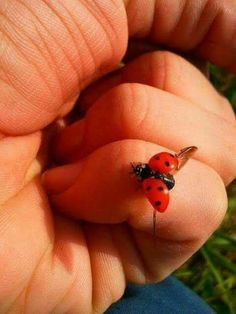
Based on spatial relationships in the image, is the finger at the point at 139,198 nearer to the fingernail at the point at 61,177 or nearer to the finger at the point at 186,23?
the fingernail at the point at 61,177

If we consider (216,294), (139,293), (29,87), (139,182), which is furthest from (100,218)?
(216,294)

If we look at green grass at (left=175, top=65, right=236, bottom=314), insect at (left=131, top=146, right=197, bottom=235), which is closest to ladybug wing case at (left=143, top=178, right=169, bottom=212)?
insect at (left=131, top=146, right=197, bottom=235)

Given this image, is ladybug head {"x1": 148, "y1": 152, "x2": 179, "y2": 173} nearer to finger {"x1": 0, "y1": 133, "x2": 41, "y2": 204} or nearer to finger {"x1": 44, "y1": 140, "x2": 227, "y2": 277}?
finger {"x1": 44, "y1": 140, "x2": 227, "y2": 277}

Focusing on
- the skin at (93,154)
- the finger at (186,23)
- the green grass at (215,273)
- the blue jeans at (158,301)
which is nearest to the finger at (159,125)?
the skin at (93,154)

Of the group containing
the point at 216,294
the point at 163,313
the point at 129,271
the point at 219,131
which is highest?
the point at 219,131

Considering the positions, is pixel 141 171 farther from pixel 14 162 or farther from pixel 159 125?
pixel 14 162

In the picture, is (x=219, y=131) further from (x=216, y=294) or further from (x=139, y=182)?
(x=216, y=294)

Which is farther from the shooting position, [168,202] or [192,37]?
[192,37]

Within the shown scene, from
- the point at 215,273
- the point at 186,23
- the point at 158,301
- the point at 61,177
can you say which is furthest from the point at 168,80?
the point at 215,273
